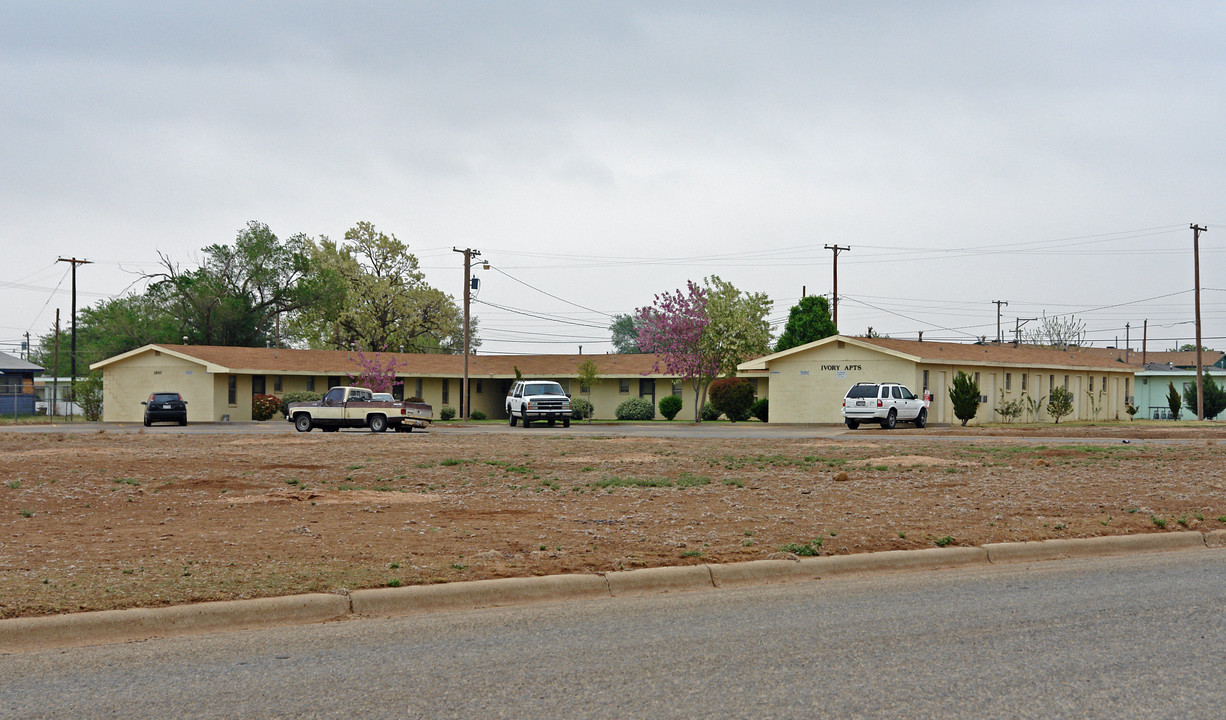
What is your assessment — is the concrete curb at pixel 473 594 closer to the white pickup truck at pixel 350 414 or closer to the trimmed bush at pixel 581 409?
the white pickup truck at pixel 350 414

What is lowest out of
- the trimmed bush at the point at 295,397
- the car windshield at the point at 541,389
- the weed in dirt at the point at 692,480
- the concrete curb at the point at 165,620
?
the concrete curb at the point at 165,620

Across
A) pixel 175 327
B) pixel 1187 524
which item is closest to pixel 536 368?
pixel 175 327

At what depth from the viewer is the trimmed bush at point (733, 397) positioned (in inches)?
2104

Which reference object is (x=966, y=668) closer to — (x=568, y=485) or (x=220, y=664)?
(x=220, y=664)

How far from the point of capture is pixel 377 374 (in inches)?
2105

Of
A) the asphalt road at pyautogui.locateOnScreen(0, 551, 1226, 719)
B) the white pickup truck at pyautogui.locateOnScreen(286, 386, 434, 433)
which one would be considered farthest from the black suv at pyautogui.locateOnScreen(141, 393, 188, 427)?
the asphalt road at pyautogui.locateOnScreen(0, 551, 1226, 719)

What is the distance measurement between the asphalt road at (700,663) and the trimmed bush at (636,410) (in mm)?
48518

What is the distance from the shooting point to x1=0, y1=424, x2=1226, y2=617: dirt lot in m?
8.47

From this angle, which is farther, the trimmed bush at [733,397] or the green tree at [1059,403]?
the trimmed bush at [733,397]

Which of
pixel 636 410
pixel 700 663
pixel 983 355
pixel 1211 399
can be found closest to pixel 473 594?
pixel 700 663

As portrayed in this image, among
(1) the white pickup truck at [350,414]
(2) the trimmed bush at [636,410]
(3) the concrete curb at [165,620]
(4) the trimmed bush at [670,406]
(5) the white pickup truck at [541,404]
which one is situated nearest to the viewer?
(3) the concrete curb at [165,620]

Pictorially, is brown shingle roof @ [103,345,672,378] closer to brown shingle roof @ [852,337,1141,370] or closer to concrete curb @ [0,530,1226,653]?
brown shingle roof @ [852,337,1141,370]

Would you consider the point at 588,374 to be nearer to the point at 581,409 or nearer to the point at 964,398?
the point at 581,409

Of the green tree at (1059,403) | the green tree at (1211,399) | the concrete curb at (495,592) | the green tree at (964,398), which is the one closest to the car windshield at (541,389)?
the green tree at (964,398)
